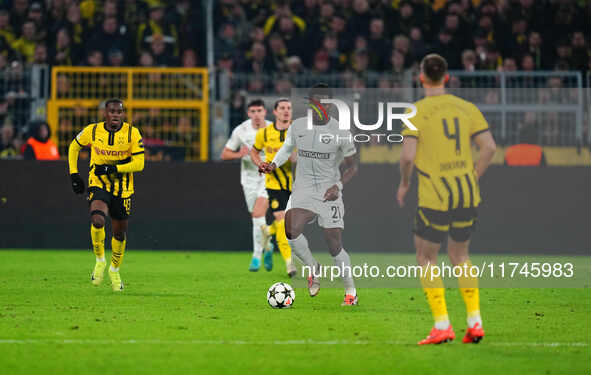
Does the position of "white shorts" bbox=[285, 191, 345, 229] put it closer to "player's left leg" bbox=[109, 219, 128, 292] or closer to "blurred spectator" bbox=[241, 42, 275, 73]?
"player's left leg" bbox=[109, 219, 128, 292]

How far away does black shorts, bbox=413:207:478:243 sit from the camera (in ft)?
23.5

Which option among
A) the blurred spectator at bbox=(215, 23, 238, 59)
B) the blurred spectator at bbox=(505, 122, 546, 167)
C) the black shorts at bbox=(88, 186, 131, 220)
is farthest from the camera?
the blurred spectator at bbox=(215, 23, 238, 59)

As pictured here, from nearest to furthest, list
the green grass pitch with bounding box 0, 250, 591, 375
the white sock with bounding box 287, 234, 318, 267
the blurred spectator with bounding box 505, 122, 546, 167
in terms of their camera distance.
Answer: the green grass pitch with bounding box 0, 250, 591, 375 → the white sock with bounding box 287, 234, 318, 267 → the blurred spectator with bounding box 505, 122, 546, 167

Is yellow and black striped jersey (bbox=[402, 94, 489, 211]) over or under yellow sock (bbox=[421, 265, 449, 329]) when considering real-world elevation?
over

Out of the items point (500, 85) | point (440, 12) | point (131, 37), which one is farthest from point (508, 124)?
point (131, 37)

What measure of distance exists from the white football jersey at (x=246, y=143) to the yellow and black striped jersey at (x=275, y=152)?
3.24 ft

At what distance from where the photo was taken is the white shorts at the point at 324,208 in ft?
31.8

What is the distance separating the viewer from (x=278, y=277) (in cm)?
1275

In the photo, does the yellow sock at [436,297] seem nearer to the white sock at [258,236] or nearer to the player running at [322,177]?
the player running at [322,177]

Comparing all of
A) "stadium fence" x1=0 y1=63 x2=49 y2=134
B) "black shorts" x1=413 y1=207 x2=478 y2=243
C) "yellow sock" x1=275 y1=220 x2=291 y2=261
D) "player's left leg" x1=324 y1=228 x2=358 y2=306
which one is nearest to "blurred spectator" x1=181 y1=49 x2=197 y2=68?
"stadium fence" x1=0 y1=63 x2=49 y2=134

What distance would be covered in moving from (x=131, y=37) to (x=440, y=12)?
573 cm

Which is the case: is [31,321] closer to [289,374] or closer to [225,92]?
[289,374]

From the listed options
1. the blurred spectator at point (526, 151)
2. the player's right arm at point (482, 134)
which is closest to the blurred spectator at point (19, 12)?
the blurred spectator at point (526, 151)

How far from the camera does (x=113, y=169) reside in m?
10.9
